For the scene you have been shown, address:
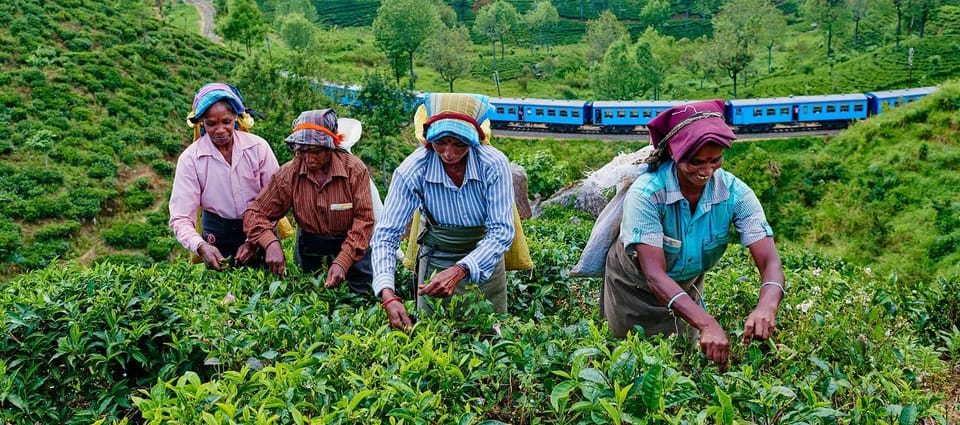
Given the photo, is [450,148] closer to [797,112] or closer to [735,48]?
[797,112]

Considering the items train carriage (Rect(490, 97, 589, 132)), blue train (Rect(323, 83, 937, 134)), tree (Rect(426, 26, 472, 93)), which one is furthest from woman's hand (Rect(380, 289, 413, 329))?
tree (Rect(426, 26, 472, 93))

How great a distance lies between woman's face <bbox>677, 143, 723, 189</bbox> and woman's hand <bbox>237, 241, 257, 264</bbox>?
2.27 meters

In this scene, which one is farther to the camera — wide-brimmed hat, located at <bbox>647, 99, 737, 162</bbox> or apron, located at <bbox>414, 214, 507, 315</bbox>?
apron, located at <bbox>414, 214, 507, 315</bbox>

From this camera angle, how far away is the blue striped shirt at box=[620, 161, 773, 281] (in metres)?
2.75

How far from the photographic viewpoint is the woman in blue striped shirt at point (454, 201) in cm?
297

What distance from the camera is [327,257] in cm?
385

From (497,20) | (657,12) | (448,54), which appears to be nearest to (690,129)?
(448,54)

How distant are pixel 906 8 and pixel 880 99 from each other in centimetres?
1391

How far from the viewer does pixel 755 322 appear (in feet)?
8.23

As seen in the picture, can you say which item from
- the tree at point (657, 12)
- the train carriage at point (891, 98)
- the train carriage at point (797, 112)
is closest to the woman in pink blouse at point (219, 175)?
the train carriage at point (797, 112)

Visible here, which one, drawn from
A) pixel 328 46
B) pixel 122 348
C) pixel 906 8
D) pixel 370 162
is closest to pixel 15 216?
pixel 370 162

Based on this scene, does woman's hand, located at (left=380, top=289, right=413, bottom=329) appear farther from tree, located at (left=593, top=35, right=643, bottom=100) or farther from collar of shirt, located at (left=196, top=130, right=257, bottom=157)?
tree, located at (left=593, top=35, right=643, bottom=100)

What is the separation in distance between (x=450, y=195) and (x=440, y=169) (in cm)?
13

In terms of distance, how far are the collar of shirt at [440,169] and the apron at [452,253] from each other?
0.81 feet
